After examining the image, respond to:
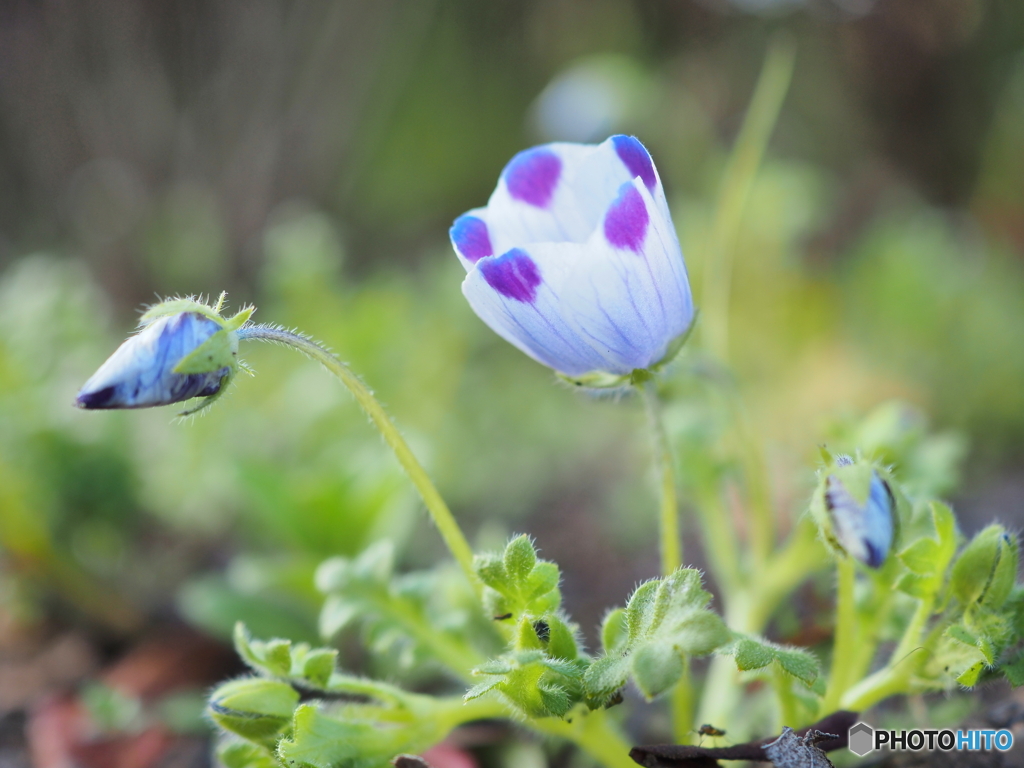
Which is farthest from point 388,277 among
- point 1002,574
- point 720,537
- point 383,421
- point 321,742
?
point 1002,574

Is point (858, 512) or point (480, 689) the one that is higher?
point (858, 512)

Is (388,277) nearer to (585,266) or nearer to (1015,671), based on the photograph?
(585,266)

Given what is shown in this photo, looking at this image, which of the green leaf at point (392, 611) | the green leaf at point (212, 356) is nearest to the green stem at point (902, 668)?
the green leaf at point (392, 611)

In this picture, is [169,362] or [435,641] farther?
[435,641]

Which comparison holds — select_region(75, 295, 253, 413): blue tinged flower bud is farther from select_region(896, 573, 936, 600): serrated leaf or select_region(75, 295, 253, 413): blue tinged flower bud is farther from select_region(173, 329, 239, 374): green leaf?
select_region(896, 573, 936, 600): serrated leaf

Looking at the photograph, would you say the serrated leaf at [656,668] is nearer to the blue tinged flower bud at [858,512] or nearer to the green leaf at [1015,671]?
the blue tinged flower bud at [858,512]

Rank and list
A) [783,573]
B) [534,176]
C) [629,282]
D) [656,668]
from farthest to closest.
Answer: [783,573] < [534,176] < [629,282] < [656,668]

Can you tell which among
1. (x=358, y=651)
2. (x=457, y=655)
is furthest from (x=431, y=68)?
(x=457, y=655)
